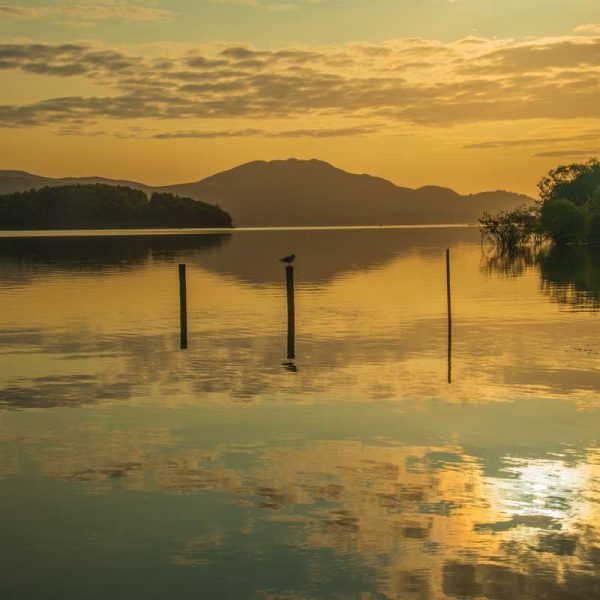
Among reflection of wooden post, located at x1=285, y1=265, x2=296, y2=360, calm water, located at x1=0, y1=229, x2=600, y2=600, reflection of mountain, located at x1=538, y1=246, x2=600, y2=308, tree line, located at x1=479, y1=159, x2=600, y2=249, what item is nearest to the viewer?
calm water, located at x1=0, y1=229, x2=600, y2=600

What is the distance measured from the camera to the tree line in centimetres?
14600

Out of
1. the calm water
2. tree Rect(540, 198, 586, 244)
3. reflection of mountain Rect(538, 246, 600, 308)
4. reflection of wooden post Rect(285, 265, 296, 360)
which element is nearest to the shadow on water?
reflection of mountain Rect(538, 246, 600, 308)

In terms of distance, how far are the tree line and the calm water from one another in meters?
104

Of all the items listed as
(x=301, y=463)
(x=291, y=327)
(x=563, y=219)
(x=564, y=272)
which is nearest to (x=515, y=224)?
(x=563, y=219)

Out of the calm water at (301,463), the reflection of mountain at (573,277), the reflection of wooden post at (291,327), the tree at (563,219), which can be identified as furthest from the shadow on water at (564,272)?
the tree at (563,219)

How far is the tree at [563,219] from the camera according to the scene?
14650 cm

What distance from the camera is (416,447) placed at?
21.2 meters

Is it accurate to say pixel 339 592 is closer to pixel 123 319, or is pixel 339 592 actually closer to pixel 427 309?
pixel 123 319

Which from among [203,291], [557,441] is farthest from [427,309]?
[557,441]

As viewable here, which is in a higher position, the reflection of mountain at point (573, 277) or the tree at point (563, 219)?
the tree at point (563, 219)

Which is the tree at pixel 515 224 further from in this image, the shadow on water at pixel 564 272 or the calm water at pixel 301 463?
the calm water at pixel 301 463

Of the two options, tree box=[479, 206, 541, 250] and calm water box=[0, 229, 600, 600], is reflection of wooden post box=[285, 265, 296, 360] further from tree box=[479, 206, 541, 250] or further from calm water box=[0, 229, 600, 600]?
tree box=[479, 206, 541, 250]

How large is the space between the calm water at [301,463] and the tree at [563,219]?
340 ft

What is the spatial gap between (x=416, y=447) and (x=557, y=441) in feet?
9.70
